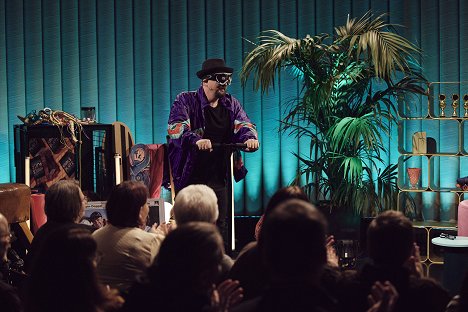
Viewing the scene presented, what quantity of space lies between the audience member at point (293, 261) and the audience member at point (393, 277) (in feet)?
1.34

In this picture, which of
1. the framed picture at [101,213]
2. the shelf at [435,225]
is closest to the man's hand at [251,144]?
the framed picture at [101,213]

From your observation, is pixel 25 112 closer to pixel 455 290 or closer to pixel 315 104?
pixel 315 104

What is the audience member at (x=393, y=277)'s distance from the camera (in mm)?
2260

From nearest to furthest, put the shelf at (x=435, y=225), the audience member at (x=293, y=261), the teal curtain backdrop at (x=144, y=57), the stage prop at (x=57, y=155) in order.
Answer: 1. the audience member at (x=293, y=261)
2. the stage prop at (x=57, y=155)
3. the shelf at (x=435, y=225)
4. the teal curtain backdrop at (x=144, y=57)

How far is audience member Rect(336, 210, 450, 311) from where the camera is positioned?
2260 millimetres

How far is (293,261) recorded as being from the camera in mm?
1848

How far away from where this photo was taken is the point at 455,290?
4918 mm

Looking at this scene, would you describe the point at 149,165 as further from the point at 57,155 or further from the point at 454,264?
the point at 454,264

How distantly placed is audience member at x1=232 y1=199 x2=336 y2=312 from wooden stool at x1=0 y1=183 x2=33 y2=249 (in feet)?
10.2

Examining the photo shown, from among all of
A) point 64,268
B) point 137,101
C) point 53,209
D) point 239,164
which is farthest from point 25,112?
point 64,268

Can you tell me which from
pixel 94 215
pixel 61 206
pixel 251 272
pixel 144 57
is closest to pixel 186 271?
pixel 251 272

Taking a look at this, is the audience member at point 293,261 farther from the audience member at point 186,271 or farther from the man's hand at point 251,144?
the man's hand at point 251,144

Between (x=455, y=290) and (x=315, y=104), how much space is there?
170 centimetres

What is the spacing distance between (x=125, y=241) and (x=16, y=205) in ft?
6.60
